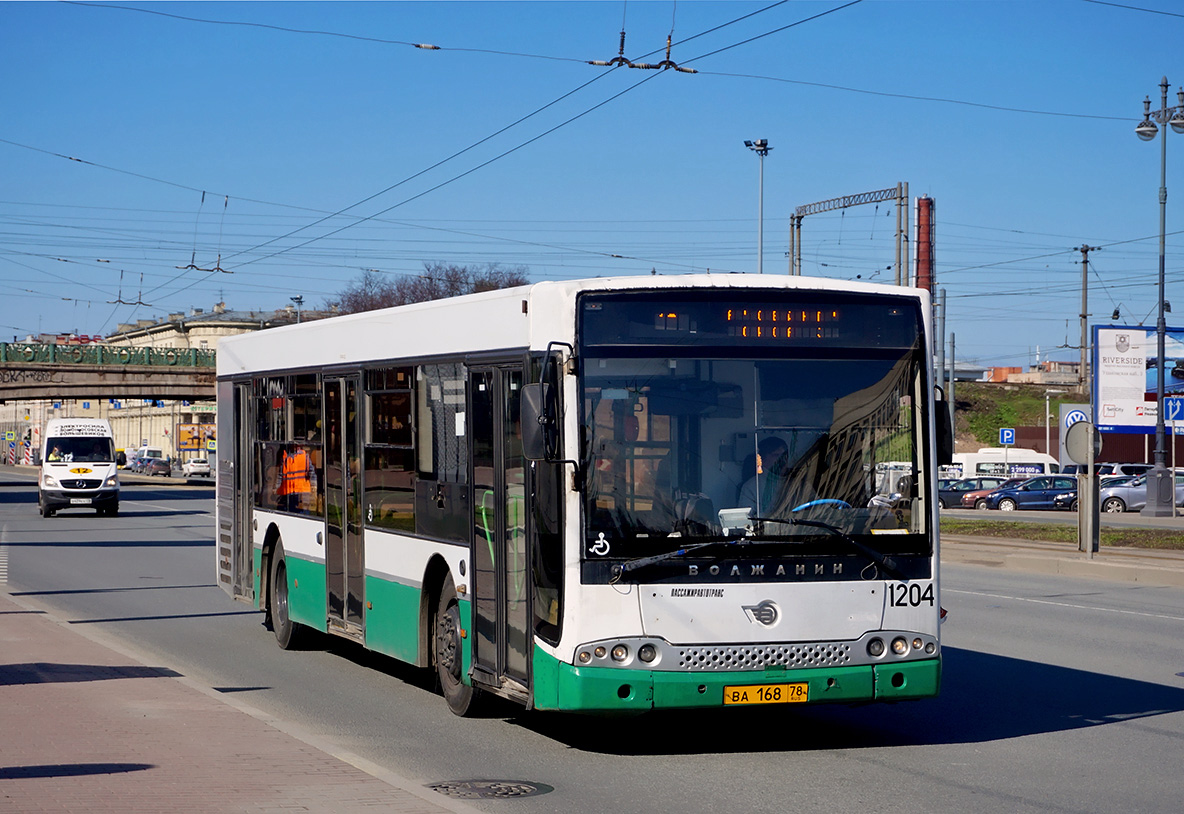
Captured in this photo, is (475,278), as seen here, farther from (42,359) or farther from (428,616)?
(428,616)

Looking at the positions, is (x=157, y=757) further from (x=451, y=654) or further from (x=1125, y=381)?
(x=1125, y=381)

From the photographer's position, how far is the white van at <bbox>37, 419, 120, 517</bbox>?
42250mm

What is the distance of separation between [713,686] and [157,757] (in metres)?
3.06

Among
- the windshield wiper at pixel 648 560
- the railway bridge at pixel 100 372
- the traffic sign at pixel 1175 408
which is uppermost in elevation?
the railway bridge at pixel 100 372

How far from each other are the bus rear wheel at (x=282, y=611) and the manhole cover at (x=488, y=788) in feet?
19.0

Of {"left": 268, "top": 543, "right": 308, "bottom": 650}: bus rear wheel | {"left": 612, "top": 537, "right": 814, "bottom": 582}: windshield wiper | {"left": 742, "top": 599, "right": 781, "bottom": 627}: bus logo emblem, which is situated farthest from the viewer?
{"left": 268, "top": 543, "right": 308, "bottom": 650}: bus rear wheel

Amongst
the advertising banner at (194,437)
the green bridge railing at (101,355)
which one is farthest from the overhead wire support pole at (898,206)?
the advertising banner at (194,437)

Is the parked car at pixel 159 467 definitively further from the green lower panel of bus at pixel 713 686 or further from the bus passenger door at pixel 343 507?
the green lower panel of bus at pixel 713 686

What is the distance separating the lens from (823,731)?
9.27 meters

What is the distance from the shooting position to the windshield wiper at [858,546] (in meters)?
8.23

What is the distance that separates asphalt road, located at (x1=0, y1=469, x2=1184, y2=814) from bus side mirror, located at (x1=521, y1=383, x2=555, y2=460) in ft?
5.81

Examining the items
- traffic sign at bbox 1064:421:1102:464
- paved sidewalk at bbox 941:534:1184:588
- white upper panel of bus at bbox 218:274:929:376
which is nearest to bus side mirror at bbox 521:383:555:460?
white upper panel of bus at bbox 218:274:929:376

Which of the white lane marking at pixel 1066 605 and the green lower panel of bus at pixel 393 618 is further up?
Answer: the green lower panel of bus at pixel 393 618

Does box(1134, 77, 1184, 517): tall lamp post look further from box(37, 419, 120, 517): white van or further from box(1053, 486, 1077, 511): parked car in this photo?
box(37, 419, 120, 517): white van
